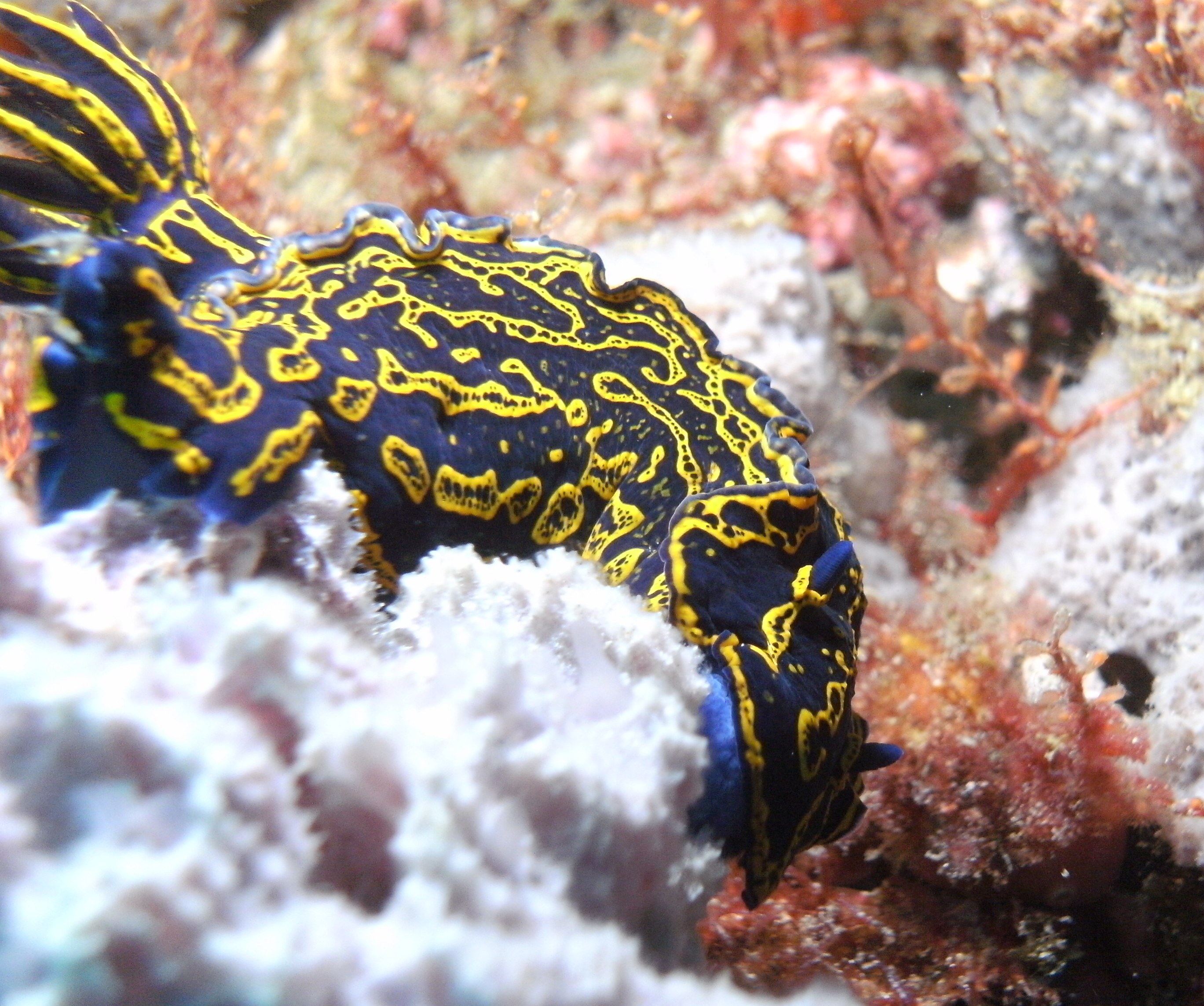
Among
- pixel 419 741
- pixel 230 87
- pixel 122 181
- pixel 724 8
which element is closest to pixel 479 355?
pixel 122 181

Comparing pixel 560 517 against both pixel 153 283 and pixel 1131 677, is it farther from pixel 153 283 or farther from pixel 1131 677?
pixel 1131 677

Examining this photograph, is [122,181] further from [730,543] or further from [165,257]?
[730,543]

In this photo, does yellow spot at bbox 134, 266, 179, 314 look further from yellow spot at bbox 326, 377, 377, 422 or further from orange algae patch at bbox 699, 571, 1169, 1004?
orange algae patch at bbox 699, 571, 1169, 1004

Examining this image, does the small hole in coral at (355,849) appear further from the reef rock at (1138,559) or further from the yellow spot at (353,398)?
the reef rock at (1138,559)

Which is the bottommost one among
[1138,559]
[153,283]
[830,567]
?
[153,283]

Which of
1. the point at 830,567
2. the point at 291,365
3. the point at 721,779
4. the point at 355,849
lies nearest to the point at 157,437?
the point at 291,365

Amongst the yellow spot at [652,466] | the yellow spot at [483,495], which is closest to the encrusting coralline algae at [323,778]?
the yellow spot at [483,495]

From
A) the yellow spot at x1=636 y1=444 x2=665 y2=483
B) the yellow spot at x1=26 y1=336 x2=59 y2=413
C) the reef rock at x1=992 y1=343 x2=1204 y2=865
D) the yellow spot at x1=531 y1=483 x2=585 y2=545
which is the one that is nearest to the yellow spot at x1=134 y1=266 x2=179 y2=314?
the yellow spot at x1=26 y1=336 x2=59 y2=413
